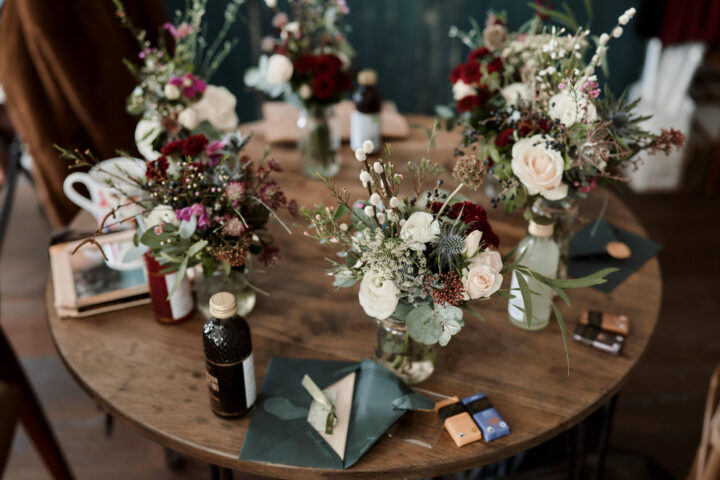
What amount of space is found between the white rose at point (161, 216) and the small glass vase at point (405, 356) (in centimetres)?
41

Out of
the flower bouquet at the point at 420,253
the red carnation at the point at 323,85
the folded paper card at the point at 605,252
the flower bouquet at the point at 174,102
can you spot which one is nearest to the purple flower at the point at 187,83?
the flower bouquet at the point at 174,102

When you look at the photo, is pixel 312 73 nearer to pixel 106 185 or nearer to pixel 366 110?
pixel 366 110

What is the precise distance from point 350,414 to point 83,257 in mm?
715

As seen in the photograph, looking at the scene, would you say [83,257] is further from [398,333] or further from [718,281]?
[718,281]

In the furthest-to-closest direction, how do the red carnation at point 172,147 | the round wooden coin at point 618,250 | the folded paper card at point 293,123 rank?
the folded paper card at point 293,123 → the round wooden coin at point 618,250 → the red carnation at point 172,147

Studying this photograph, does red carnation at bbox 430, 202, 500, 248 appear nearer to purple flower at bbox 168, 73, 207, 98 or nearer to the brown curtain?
purple flower at bbox 168, 73, 207, 98

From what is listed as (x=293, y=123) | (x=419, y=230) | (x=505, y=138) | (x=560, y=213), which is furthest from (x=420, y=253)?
(x=293, y=123)

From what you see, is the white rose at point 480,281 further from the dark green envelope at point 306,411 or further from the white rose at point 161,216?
the white rose at point 161,216

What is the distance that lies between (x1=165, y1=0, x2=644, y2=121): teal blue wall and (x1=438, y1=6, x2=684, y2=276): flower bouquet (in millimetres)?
1583

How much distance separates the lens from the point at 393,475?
3.34ft

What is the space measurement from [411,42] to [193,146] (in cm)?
214

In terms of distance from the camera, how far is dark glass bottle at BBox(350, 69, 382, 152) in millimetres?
1657

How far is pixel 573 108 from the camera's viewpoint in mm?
1105

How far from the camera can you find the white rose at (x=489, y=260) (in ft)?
3.11
